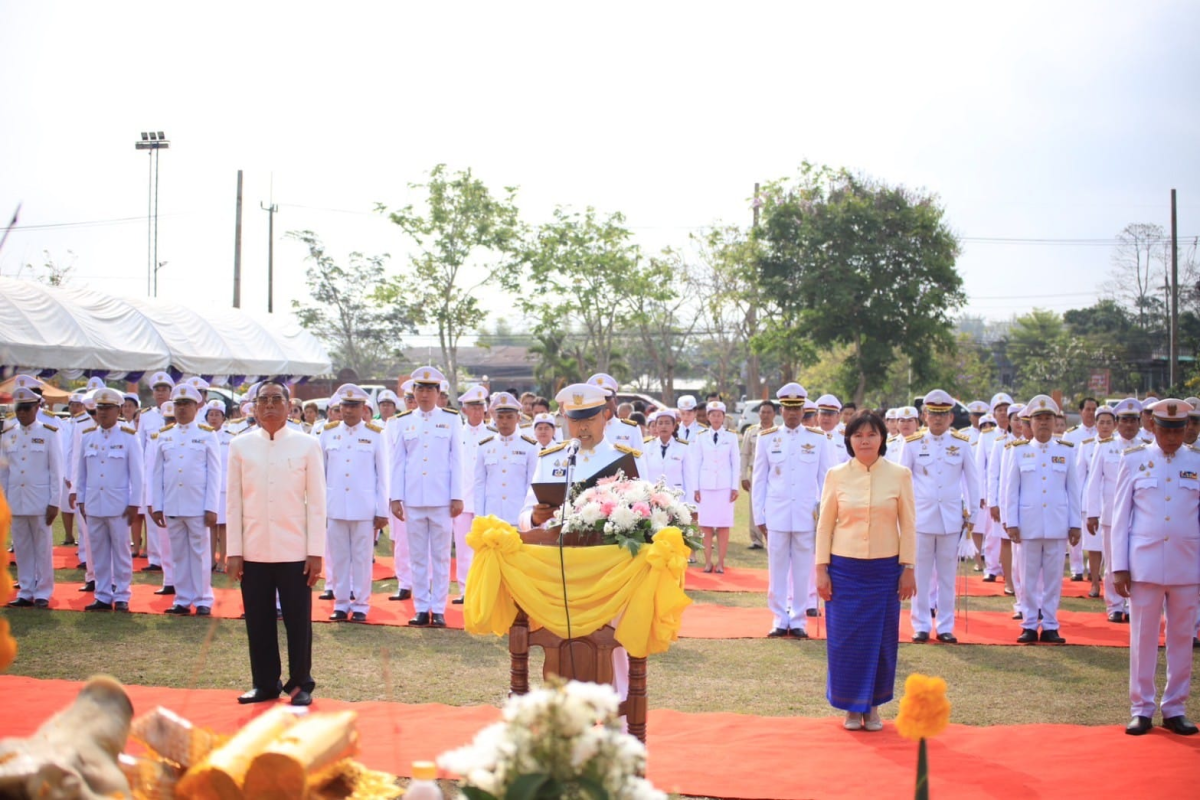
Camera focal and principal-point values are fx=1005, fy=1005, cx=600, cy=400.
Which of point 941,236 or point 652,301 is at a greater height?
point 941,236

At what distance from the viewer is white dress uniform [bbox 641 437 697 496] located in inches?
550

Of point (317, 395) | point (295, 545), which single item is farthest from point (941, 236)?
point (295, 545)

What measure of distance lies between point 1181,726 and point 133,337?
20.1 metres

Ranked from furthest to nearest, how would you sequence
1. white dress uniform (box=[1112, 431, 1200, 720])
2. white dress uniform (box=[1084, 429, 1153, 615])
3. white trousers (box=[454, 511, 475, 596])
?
white trousers (box=[454, 511, 475, 596]) → white dress uniform (box=[1084, 429, 1153, 615]) → white dress uniform (box=[1112, 431, 1200, 720])

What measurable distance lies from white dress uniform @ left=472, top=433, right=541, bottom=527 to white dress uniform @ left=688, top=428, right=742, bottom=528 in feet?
12.7

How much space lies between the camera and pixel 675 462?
556 inches

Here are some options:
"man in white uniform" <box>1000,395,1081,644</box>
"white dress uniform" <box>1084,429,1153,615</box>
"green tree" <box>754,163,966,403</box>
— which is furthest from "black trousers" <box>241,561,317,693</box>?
"green tree" <box>754,163,966,403</box>

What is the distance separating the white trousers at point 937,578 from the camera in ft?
29.8

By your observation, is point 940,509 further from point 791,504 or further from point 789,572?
point 789,572

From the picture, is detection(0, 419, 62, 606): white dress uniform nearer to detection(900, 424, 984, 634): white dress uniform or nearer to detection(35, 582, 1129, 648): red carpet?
detection(35, 582, 1129, 648): red carpet

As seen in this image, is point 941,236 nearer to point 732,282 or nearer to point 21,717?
point 732,282

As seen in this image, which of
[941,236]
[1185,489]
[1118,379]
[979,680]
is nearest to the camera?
[1185,489]

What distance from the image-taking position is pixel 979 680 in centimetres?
759

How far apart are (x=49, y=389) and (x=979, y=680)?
52.7 ft
